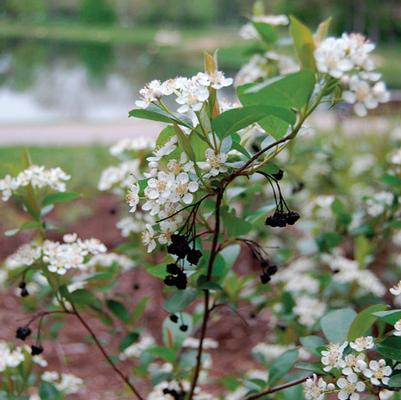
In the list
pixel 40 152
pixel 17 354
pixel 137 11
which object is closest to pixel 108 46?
pixel 137 11

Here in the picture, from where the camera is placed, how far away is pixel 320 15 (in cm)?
2002

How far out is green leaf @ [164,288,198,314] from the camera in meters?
1.04

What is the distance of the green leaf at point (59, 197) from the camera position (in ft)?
3.90

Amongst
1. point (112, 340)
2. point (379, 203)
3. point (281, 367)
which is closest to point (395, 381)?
point (281, 367)

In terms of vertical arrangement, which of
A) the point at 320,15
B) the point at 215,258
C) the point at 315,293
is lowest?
the point at 315,293

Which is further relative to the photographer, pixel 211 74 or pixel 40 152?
pixel 40 152

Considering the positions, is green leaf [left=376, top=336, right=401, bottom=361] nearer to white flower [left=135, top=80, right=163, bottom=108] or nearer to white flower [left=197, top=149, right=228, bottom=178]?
white flower [left=197, top=149, right=228, bottom=178]

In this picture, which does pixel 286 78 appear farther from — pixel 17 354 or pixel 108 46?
pixel 108 46

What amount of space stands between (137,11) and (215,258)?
26810 millimetres

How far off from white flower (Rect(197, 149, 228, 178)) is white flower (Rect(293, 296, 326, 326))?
83 cm

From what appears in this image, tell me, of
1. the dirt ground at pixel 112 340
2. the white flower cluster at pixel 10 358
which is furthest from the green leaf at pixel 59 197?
the dirt ground at pixel 112 340

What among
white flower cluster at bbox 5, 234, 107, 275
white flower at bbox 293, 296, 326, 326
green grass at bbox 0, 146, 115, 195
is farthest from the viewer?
green grass at bbox 0, 146, 115, 195

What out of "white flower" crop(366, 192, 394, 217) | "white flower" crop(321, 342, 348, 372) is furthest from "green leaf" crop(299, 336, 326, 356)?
"white flower" crop(366, 192, 394, 217)

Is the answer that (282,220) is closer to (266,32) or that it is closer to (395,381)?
(395,381)
